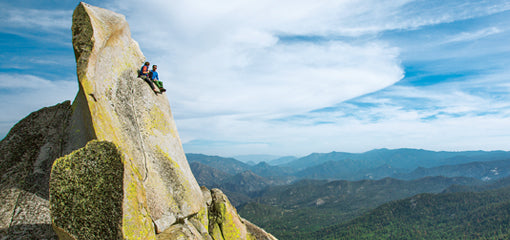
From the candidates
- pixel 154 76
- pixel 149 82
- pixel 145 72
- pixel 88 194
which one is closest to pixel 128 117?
pixel 149 82

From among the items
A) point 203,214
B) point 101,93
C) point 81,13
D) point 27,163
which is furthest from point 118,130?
point 203,214

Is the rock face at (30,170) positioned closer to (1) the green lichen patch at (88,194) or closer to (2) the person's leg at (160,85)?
(1) the green lichen patch at (88,194)

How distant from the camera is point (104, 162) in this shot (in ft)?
38.1

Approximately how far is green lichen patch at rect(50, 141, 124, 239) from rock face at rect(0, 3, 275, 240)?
0.13 ft

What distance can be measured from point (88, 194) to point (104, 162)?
1511 millimetres

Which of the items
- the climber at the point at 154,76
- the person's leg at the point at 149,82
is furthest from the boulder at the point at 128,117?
the climber at the point at 154,76

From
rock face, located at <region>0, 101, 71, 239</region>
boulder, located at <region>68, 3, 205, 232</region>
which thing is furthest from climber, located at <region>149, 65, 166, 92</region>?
rock face, located at <region>0, 101, 71, 239</region>

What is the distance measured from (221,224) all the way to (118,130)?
13.9 m

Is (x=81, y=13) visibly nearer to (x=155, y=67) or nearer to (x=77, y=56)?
(x=77, y=56)

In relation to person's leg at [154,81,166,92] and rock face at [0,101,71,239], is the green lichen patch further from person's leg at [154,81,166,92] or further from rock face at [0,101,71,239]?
person's leg at [154,81,166,92]

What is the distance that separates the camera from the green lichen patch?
10.9 m

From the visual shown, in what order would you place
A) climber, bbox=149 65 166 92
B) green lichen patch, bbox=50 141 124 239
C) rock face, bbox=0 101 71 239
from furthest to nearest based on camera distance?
climber, bbox=149 65 166 92 → rock face, bbox=0 101 71 239 → green lichen patch, bbox=50 141 124 239

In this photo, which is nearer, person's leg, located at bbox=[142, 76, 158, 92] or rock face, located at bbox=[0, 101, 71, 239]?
rock face, located at bbox=[0, 101, 71, 239]

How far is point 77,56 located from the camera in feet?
52.2
